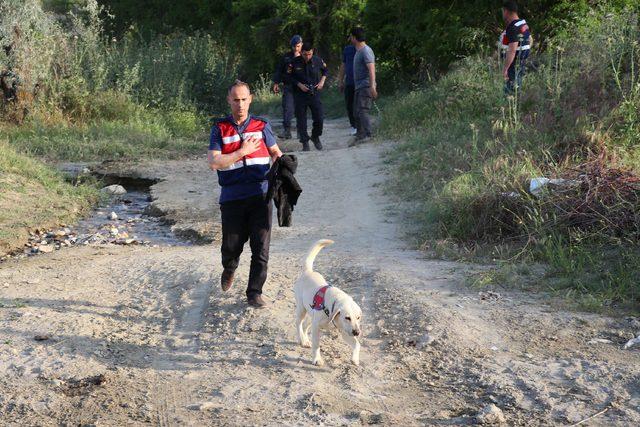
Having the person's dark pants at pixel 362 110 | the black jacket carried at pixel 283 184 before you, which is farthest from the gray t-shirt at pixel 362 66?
the black jacket carried at pixel 283 184

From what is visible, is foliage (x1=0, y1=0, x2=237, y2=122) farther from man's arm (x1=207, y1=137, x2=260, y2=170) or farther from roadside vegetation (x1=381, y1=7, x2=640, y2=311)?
man's arm (x1=207, y1=137, x2=260, y2=170)

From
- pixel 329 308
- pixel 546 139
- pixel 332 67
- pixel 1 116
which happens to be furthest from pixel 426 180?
pixel 332 67

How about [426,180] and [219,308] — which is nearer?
[219,308]

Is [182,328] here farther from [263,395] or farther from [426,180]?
[426,180]

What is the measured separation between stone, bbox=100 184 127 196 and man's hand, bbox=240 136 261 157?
5.81 meters

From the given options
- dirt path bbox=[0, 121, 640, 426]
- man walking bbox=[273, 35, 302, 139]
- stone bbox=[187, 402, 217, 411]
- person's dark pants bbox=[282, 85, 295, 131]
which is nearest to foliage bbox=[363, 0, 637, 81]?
man walking bbox=[273, 35, 302, 139]

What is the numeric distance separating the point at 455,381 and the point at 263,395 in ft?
3.68

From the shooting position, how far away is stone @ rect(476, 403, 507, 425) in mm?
4426

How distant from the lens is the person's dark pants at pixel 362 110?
1350 centimetres

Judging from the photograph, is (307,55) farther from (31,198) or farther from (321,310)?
(321,310)

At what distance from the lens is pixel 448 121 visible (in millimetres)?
12148

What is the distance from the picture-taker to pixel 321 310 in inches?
202

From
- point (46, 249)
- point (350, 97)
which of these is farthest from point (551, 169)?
point (350, 97)

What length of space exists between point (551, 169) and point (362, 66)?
5.59 metres
